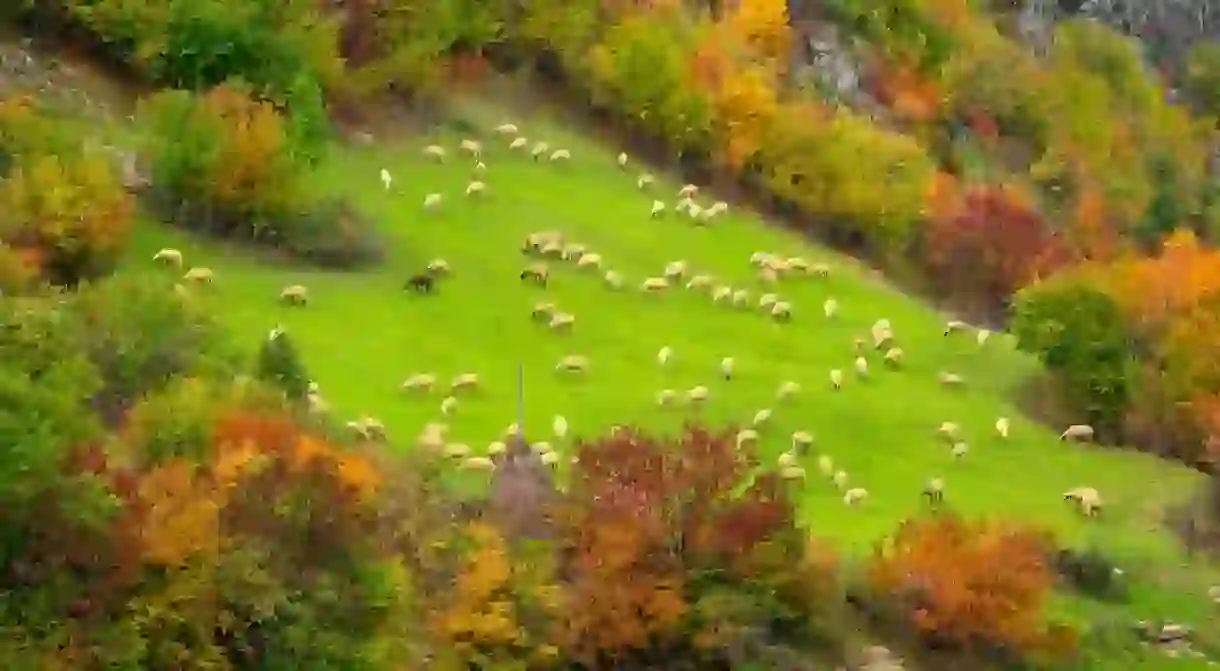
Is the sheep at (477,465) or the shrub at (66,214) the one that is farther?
the shrub at (66,214)

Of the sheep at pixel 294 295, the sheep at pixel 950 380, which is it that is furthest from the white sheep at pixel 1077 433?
the sheep at pixel 294 295

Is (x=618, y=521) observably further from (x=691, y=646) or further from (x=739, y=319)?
(x=739, y=319)

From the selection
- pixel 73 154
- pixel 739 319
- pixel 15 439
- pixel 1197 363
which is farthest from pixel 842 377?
pixel 15 439

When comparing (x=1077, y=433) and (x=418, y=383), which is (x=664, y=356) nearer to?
(x=418, y=383)

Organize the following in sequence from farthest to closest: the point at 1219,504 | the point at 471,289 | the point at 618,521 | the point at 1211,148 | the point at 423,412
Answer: the point at 1211,148, the point at 471,289, the point at 1219,504, the point at 423,412, the point at 618,521

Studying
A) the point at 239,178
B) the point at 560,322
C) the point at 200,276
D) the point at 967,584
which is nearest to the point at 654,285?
the point at 560,322

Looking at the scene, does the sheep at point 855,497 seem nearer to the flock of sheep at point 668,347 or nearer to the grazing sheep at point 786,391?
the flock of sheep at point 668,347

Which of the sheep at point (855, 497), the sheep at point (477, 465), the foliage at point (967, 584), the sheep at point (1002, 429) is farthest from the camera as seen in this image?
the sheep at point (1002, 429)
